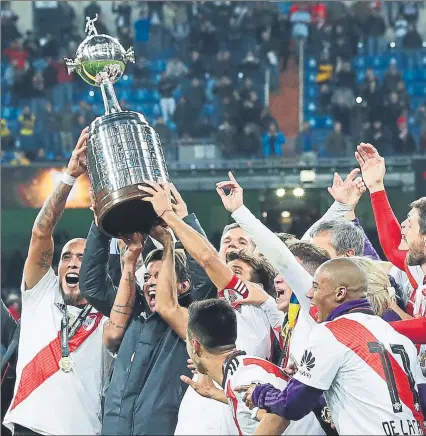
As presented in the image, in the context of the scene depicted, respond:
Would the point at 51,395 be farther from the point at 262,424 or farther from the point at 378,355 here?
the point at 378,355

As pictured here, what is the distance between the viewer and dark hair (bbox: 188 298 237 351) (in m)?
3.11

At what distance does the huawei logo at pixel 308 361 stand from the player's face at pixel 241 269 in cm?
99

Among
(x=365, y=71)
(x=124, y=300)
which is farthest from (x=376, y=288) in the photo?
(x=365, y=71)

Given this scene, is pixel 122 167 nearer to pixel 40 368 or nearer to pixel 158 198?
pixel 158 198

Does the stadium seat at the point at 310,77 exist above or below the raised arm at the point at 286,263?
above

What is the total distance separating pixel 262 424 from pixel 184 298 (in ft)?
3.19

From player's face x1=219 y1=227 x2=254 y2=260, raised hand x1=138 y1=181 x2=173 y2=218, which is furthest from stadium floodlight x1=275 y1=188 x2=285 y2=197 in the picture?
raised hand x1=138 y1=181 x2=173 y2=218

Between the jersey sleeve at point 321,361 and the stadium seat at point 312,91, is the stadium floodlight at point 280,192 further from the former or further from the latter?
the jersey sleeve at point 321,361

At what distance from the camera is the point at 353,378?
2932mm

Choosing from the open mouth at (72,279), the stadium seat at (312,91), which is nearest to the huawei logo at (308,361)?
the open mouth at (72,279)

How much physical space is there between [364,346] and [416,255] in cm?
89

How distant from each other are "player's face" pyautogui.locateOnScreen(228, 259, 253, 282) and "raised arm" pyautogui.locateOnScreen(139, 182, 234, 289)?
0.40 metres

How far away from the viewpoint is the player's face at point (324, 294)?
9.92ft

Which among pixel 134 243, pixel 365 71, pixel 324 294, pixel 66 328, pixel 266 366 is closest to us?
→ pixel 324 294
